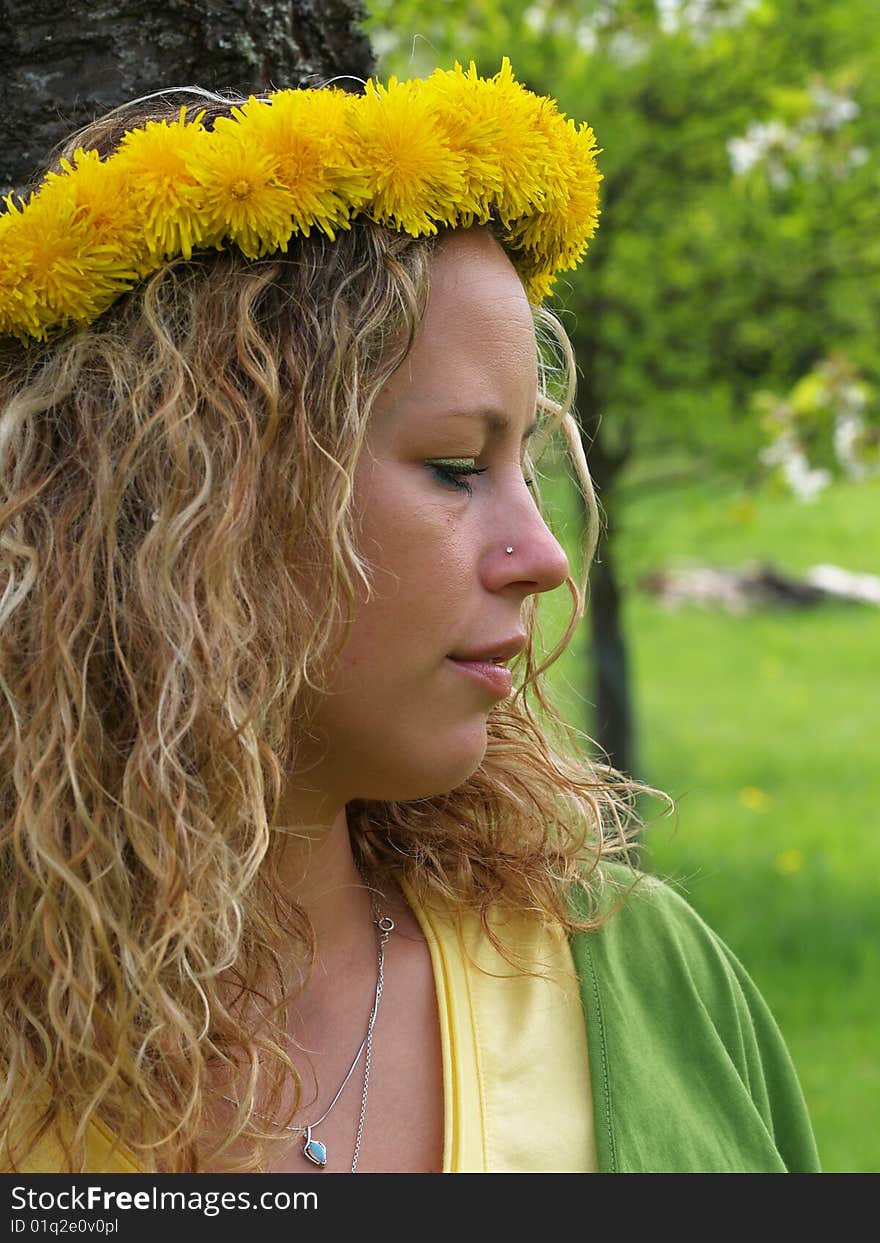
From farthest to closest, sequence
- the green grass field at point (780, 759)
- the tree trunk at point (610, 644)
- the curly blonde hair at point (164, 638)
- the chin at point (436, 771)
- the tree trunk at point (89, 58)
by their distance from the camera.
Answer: the tree trunk at point (610, 644), the green grass field at point (780, 759), the tree trunk at point (89, 58), the chin at point (436, 771), the curly blonde hair at point (164, 638)

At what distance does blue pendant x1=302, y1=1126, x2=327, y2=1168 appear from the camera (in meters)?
1.67

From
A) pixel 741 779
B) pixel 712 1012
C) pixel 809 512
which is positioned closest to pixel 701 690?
pixel 741 779

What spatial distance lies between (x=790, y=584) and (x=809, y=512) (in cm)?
153

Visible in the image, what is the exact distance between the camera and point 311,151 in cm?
158

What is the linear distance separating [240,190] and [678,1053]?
1.18 metres

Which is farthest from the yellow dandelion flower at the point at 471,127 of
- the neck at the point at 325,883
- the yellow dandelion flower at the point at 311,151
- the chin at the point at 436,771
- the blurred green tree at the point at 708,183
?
the blurred green tree at the point at 708,183

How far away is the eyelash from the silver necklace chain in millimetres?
608

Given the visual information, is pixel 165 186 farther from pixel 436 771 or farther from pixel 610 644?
pixel 610 644

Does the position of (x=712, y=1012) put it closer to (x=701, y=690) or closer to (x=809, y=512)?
(x=701, y=690)

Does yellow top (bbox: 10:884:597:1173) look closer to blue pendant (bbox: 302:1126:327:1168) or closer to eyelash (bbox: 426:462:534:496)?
blue pendant (bbox: 302:1126:327:1168)

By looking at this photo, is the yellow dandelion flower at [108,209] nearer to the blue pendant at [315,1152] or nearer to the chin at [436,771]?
the chin at [436,771]

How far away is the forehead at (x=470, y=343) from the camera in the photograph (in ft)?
5.26

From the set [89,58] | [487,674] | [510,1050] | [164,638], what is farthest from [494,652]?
[89,58]

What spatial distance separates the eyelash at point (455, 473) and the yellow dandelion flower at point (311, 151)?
28cm
